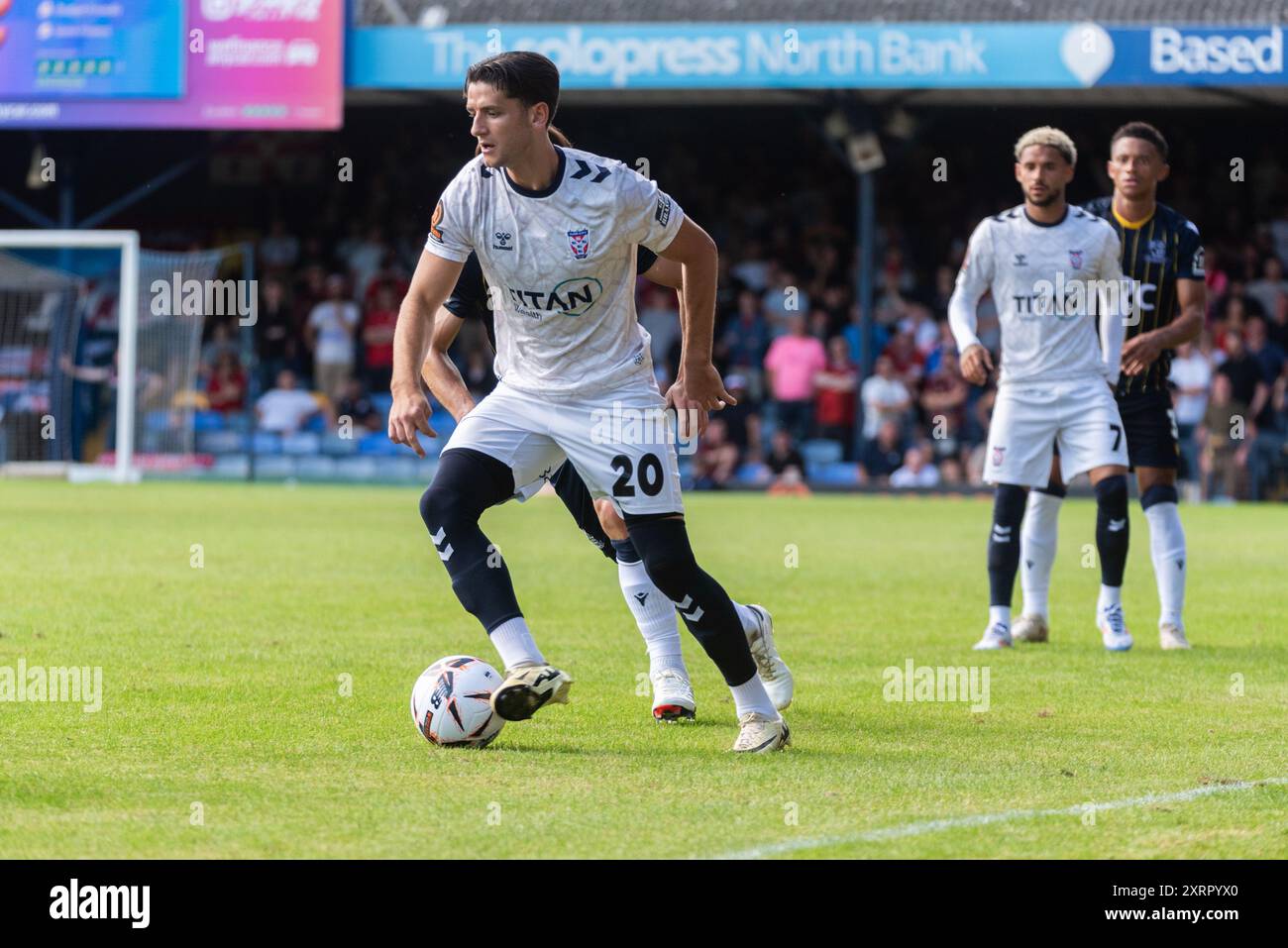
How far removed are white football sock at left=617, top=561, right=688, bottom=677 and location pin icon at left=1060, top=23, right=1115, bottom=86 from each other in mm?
17609

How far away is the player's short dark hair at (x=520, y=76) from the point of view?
589 cm

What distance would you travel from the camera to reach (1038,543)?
9.73 meters

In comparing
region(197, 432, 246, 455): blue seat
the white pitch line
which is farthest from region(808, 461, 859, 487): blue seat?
the white pitch line

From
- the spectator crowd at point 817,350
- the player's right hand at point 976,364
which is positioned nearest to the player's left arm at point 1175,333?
the player's right hand at point 976,364

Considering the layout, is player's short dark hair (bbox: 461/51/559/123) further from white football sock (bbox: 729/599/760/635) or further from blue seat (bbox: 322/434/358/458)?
blue seat (bbox: 322/434/358/458)

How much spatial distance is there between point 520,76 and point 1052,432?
14.1 ft

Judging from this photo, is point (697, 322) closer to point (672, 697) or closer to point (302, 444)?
point (672, 697)

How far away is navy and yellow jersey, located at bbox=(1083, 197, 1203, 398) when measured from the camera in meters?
9.63

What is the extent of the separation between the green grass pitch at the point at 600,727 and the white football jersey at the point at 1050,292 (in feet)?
4.60

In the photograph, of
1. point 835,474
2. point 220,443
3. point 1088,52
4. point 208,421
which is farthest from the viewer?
point 208,421

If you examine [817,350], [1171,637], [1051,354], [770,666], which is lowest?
[1171,637]

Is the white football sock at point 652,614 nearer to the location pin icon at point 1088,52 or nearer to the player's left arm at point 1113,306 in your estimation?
the player's left arm at point 1113,306

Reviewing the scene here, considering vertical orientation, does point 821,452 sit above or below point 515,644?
above

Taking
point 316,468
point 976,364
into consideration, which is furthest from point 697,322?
point 316,468
